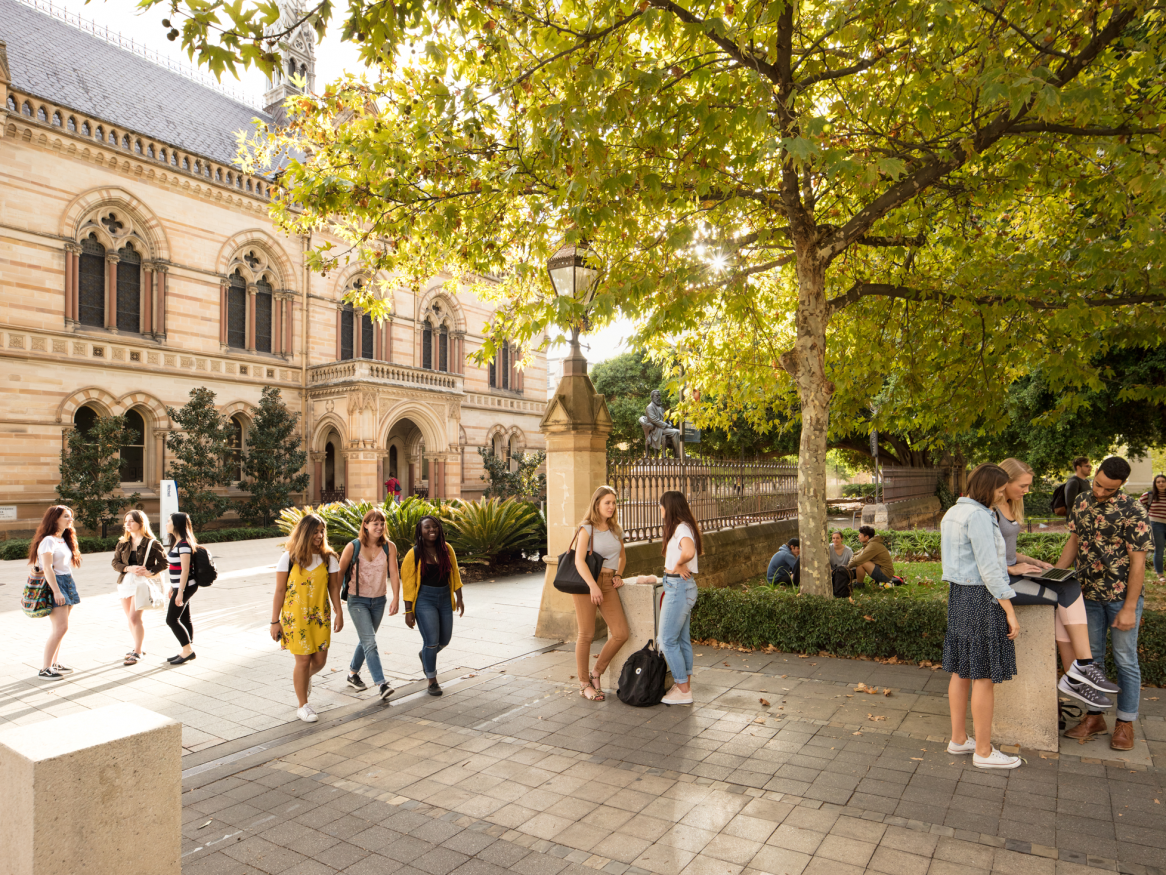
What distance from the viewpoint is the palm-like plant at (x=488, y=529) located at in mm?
13625

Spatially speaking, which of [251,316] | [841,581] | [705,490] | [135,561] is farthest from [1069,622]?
[251,316]

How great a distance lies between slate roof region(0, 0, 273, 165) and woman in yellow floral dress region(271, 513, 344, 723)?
2149 cm

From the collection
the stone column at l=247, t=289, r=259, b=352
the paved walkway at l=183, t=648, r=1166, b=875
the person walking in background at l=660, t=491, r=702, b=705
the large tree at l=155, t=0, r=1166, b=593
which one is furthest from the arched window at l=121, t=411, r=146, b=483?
the person walking in background at l=660, t=491, r=702, b=705

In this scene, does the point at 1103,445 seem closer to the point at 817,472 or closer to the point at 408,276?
the point at 817,472

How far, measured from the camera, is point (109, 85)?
23984 mm

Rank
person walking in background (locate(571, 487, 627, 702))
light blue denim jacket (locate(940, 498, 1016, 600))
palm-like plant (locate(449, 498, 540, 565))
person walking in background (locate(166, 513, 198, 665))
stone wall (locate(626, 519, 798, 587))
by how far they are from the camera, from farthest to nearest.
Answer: palm-like plant (locate(449, 498, 540, 565))
stone wall (locate(626, 519, 798, 587))
person walking in background (locate(166, 513, 198, 665))
person walking in background (locate(571, 487, 627, 702))
light blue denim jacket (locate(940, 498, 1016, 600))

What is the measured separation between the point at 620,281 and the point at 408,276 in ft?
12.8

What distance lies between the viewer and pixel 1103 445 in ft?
52.7

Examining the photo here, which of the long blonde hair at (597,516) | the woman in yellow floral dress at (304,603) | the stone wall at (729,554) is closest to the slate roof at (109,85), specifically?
the stone wall at (729,554)

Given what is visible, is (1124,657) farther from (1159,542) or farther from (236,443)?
(236,443)

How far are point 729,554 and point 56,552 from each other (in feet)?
30.7

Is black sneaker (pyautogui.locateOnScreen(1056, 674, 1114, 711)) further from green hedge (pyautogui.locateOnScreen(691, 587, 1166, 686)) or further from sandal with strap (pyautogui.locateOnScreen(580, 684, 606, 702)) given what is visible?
sandal with strap (pyautogui.locateOnScreen(580, 684, 606, 702))

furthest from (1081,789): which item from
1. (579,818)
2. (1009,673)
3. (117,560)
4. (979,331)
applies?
(117,560)

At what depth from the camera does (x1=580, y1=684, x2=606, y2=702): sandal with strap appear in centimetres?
614
